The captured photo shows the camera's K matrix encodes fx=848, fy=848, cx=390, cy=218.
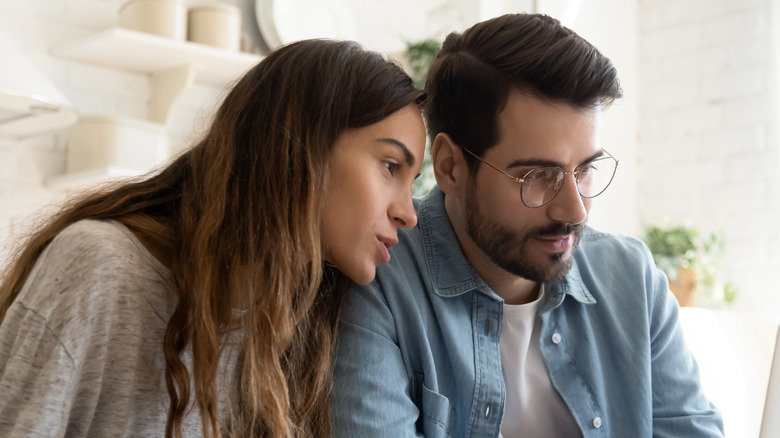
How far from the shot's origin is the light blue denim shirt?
4.04ft

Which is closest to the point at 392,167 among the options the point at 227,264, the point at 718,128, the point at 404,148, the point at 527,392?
the point at 404,148

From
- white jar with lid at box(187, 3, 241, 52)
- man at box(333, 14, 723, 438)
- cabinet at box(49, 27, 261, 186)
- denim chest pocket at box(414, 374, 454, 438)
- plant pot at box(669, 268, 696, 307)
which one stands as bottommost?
plant pot at box(669, 268, 696, 307)

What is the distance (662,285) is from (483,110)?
44 cm

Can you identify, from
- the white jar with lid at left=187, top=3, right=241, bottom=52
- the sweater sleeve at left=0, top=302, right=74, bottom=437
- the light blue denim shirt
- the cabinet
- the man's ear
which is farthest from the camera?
the white jar with lid at left=187, top=3, right=241, bottom=52

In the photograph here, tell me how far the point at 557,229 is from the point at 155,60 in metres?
1.38

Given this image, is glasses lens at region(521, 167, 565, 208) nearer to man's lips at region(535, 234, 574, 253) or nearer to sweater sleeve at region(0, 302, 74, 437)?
man's lips at region(535, 234, 574, 253)

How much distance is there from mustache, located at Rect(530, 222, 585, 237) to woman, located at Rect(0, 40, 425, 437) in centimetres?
30

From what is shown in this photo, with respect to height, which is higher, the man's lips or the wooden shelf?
the wooden shelf

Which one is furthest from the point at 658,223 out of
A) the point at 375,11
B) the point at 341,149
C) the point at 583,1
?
the point at 341,149

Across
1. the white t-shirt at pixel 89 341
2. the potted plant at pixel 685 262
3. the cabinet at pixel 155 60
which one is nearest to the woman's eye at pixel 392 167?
the white t-shirt at pixel 89 341

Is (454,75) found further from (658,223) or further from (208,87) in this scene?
(658,223)

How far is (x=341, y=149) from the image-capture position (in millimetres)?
1122

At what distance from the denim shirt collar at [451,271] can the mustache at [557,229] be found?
9cm

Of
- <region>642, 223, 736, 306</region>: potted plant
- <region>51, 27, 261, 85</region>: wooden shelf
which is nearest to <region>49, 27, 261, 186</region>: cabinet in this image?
<region>51, 27, 261, 85</region>: wooden shelf
